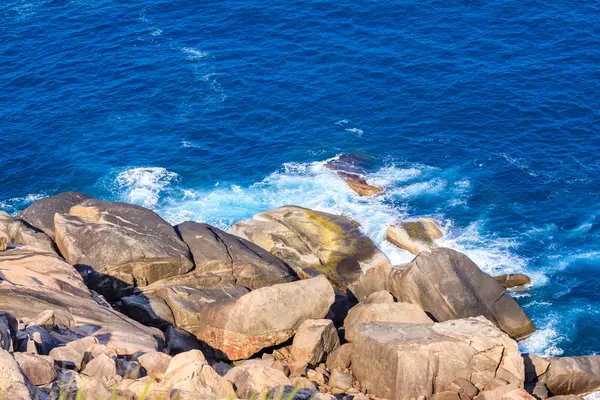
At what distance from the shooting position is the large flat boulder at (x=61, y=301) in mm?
41438

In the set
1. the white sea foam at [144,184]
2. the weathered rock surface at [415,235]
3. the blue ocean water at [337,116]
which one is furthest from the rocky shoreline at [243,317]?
the white sea foam at [144,184]

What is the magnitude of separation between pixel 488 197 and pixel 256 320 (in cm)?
3648

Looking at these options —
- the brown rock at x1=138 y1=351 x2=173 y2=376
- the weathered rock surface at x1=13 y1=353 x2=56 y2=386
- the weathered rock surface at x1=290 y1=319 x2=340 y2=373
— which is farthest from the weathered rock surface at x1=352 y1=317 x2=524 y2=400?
the weathered rock surface at x1=13 y1=353 x2=56 y2=386

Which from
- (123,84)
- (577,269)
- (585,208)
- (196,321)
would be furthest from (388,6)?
(196,321)

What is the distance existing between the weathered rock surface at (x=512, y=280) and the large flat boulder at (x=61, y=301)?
104 feet

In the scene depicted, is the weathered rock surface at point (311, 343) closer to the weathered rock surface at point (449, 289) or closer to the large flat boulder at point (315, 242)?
the weathered rock surface at point (449, 289)

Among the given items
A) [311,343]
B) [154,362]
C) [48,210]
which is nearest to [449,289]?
[311,343]

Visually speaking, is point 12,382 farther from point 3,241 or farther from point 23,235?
point 23,235

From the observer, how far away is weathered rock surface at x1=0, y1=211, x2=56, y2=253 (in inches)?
2136

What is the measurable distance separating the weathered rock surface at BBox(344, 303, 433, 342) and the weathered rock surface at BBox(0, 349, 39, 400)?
26.4m

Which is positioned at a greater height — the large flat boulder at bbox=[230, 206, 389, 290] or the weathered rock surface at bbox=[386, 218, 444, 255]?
the large flat boulder at bbox=[230, 206, 389, 290]

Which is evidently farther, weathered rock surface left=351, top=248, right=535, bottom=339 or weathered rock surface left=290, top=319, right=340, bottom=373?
weathered rock surface left=351, top=248, right=535, bottom=339

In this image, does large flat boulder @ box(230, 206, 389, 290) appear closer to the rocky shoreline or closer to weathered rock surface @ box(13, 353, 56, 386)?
the rocky shoreline

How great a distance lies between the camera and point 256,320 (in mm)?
48500
